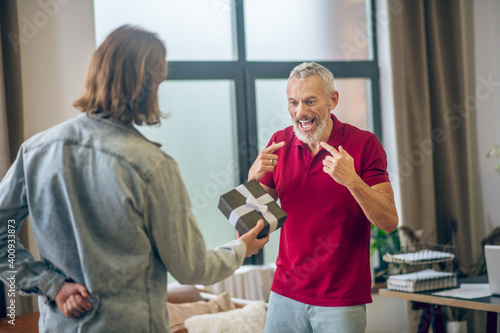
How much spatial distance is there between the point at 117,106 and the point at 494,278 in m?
2.26

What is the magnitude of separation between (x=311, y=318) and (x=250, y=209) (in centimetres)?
43

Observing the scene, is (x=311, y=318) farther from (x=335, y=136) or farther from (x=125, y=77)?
(x=125, y=77)

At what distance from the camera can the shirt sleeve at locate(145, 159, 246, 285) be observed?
3.89 feet

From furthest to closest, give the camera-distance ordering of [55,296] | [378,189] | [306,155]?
1. [306,155]
2. [378,189]
3. [55,296]

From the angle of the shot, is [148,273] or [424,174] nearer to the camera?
[148,273]

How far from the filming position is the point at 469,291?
9.46ft

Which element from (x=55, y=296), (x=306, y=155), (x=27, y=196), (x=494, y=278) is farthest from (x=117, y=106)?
(x=494, y=278)

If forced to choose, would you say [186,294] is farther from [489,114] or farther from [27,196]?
[489,114]

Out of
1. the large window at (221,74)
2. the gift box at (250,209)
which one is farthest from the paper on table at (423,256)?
the gift box at (250,209)

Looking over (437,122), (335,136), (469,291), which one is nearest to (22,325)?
(335,136)

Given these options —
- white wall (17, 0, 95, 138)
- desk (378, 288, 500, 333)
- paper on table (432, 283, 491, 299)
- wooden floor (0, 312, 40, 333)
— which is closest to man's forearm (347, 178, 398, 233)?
desk (378, 288, 500, 333)

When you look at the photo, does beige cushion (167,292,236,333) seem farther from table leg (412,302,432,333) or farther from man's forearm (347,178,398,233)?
man's forearm (347,178,398,233)

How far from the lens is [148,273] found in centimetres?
121

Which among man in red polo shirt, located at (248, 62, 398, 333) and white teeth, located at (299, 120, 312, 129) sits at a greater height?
white teeth, located at (299, 120, 312, 129)
